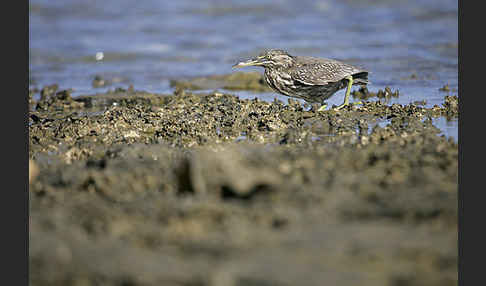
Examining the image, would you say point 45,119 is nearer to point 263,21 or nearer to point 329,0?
point 263,21

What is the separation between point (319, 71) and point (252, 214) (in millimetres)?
4397

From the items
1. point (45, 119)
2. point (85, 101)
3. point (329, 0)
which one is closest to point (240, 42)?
point (329, 0)

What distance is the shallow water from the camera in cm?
1116

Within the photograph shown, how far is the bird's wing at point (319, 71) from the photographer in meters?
7.76

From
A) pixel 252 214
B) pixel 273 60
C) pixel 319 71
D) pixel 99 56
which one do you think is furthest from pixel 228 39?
pixel 252 214

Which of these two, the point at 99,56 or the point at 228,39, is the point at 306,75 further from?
the point at 228,39

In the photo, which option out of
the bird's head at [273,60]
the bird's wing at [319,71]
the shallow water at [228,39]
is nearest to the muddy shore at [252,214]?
the bird's wing at [319,71]

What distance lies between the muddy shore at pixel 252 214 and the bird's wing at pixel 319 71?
2.00 meters

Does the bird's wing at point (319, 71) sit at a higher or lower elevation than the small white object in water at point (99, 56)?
lower

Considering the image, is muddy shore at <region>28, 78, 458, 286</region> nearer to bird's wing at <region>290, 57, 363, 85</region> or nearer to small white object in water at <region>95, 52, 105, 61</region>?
bird's wing at <region>290, 57, 363, 85</region>

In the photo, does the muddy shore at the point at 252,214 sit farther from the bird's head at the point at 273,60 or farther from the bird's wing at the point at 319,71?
the bird's head at the point at 273,60

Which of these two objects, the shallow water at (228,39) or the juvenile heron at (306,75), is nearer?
the juvenile heron at (306,75)

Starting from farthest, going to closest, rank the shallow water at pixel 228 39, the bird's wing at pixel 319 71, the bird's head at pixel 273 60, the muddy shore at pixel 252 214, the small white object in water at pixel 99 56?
1. the small white object in water at pixel 99 56
2. the shallow water at pixel 228 39
3. the bird's head at pixel 273 60
4. the bird's wing at pixel 319 71
5. the muddy shore at pixel 252 214

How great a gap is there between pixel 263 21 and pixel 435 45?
5.43m
